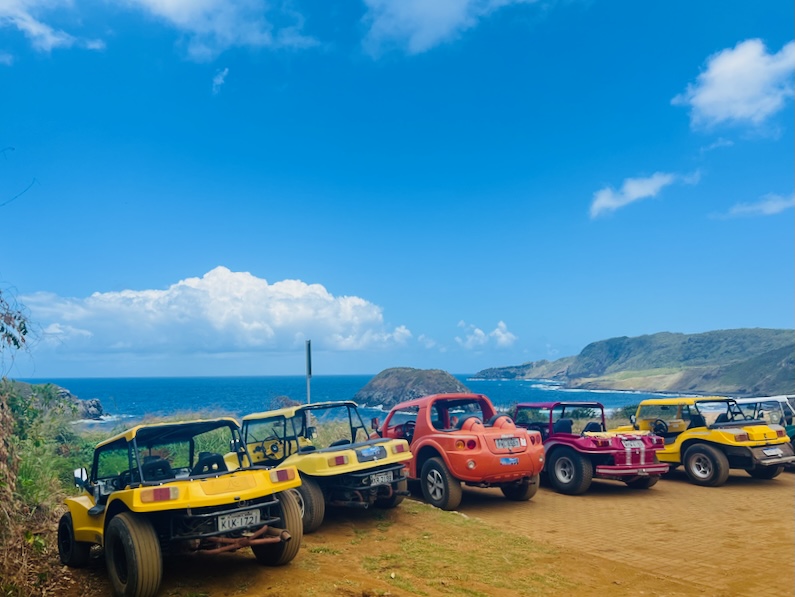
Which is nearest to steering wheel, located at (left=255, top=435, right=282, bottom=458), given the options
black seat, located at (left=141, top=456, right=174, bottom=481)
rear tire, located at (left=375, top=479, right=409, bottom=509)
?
rear tire, located at (left=375, top=479, right=409, bottom=509)

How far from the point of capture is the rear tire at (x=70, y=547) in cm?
671

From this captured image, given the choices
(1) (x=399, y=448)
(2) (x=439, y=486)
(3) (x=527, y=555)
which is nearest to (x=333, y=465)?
(1) (x=399, y=448)

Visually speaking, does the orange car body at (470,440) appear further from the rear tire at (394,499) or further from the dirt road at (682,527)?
the rear tire at (394,499)

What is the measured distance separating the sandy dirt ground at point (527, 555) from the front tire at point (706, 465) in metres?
1.37

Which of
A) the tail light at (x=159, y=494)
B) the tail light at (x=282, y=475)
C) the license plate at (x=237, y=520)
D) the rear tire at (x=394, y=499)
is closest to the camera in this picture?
the tail light at (x=159, y=494)

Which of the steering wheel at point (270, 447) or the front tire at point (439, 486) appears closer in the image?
the front tire at point (439, 486)

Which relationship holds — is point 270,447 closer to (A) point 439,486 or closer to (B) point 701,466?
(A) point 439,486

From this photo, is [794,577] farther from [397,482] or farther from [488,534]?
[397,482]

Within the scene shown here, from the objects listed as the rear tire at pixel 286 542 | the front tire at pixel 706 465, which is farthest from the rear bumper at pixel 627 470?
the rear tire at pixel 286 542

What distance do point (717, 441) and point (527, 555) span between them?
7285 millimetres

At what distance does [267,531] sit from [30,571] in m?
2.44

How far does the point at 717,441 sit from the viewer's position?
41.5 feet

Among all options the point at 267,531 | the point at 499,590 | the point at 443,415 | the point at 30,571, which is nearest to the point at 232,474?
the point at 267,531

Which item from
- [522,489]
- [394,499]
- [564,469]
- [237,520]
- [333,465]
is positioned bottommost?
[522,489]
